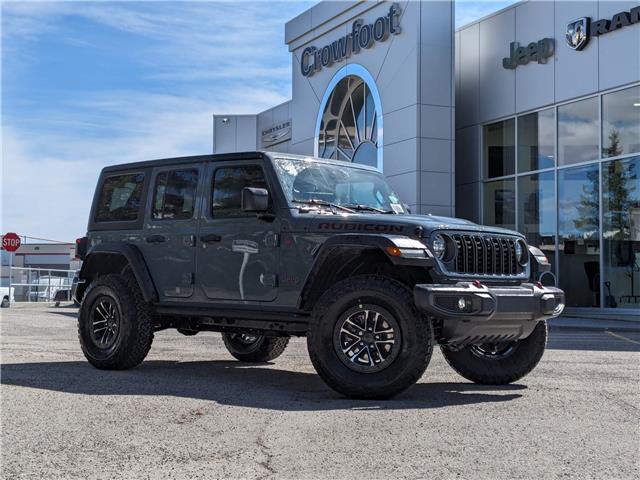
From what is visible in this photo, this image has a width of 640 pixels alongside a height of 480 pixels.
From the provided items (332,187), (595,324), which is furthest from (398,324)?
(595,324)

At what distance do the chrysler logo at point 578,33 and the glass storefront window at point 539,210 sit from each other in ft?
11.3

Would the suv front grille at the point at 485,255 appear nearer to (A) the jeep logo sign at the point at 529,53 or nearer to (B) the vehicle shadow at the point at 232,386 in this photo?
(B) the vehicle shadow at the point at 232,386

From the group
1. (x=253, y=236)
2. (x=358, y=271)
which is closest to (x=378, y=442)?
(x=358, y=271)

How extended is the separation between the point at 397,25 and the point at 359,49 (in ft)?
8.09

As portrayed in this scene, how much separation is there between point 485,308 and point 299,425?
1.83m

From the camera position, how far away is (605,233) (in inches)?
820

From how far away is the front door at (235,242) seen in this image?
757cm

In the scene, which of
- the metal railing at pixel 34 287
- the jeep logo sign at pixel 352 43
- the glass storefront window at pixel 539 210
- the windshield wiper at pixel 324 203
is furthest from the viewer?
the metal railing at pixel 34 287

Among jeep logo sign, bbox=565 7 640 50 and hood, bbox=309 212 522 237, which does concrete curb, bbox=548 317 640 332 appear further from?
hood, bbox=309 212 522 237

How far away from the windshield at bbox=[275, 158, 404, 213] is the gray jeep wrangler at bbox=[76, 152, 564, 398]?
2cm

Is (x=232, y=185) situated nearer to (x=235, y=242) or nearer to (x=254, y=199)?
(x=235, y=242)

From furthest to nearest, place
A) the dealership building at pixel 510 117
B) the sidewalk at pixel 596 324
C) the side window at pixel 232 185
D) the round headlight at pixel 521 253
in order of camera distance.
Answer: the dealership building at pixel 510 117 → the sidewalk at pixel 596 324 → the side window at pixel 232 185 → the round headlight at pixel 521 253

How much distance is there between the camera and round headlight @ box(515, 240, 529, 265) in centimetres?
753

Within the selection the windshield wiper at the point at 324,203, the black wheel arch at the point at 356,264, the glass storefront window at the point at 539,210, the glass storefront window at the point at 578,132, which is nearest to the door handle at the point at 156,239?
the windshield wiper at the point at 324,203
